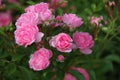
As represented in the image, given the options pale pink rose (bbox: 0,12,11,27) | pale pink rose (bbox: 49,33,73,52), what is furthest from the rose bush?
pale pink rose (bbox: 0,12,11,27)

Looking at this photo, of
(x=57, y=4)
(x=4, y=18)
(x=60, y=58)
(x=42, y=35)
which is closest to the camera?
(x=42, y=35)

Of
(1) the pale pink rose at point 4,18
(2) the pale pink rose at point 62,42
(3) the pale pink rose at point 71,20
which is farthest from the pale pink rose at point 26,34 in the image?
(1) the pale pink rose at point 4,18

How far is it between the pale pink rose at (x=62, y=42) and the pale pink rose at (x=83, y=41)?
13 centimetres

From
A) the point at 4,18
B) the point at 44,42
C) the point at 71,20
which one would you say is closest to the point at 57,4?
the point at 71,20

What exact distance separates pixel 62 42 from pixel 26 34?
0.18 metres

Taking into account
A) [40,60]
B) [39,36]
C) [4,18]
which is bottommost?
[4,18]

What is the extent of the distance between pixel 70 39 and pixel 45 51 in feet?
0.46

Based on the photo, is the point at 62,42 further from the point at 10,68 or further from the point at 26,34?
the point at 10,68

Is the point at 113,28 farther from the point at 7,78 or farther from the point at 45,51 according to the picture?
the point at 7,78

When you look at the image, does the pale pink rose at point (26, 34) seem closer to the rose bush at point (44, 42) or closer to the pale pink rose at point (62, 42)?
the rose bush at point (44, 42)

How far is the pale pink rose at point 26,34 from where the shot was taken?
195cm

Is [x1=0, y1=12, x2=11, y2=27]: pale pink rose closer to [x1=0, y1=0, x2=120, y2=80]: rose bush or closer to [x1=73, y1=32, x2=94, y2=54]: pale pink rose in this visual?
[x1=0, y1=0, x2=120, y2=80]: rose bush

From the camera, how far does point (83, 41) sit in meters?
2.12

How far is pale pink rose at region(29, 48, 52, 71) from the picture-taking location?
1.99m
